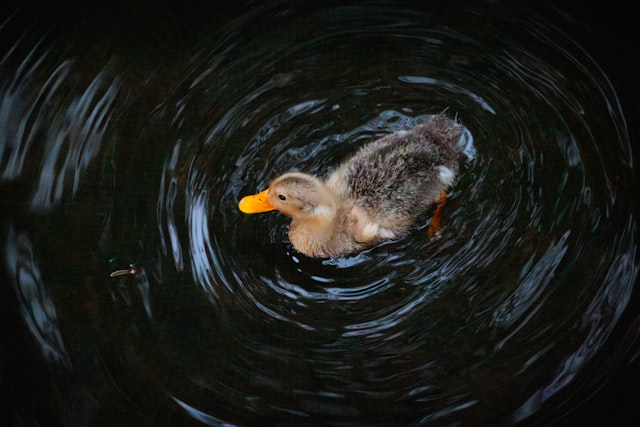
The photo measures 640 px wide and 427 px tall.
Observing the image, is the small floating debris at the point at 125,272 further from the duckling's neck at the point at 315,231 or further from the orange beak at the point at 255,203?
the duckling's neck at the point at 315,231

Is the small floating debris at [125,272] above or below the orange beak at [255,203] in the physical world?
below

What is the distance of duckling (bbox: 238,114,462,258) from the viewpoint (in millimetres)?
2842

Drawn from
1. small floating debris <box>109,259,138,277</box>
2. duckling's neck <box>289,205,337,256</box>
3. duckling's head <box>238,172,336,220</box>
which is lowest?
duckling's neck <box>289,205,337,256</box>

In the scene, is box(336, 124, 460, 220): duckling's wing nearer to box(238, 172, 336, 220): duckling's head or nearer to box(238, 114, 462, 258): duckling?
box(238, 114, 462, 258): duckling

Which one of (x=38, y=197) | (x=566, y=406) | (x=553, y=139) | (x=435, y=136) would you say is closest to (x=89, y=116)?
(x=38, y=197)

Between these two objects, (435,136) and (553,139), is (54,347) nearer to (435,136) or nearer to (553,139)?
(435,136)

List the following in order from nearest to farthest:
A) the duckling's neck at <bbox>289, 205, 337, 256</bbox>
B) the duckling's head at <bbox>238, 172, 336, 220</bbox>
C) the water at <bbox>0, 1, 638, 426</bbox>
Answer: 1. the water at <bbox>0, 1, 638, 426</bbox>
2. the duckling's head at <bbox>238, 172, 336, 220</bbox>
3. the duckling's neck at <bbox>289, 205, 337, 256</bbox>

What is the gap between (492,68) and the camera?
350 cm

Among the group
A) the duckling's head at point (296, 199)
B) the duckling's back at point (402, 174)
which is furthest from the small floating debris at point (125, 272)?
the duckling's back at point (402, 174)

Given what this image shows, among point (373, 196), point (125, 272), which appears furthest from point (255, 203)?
point (125, 272)

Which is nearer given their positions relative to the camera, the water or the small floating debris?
the water

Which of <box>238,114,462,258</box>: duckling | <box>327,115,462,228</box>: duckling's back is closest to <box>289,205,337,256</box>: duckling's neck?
<box>238,114,462,258</box>: duckling

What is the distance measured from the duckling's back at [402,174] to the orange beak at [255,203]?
0.35 m

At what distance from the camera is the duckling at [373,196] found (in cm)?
284
